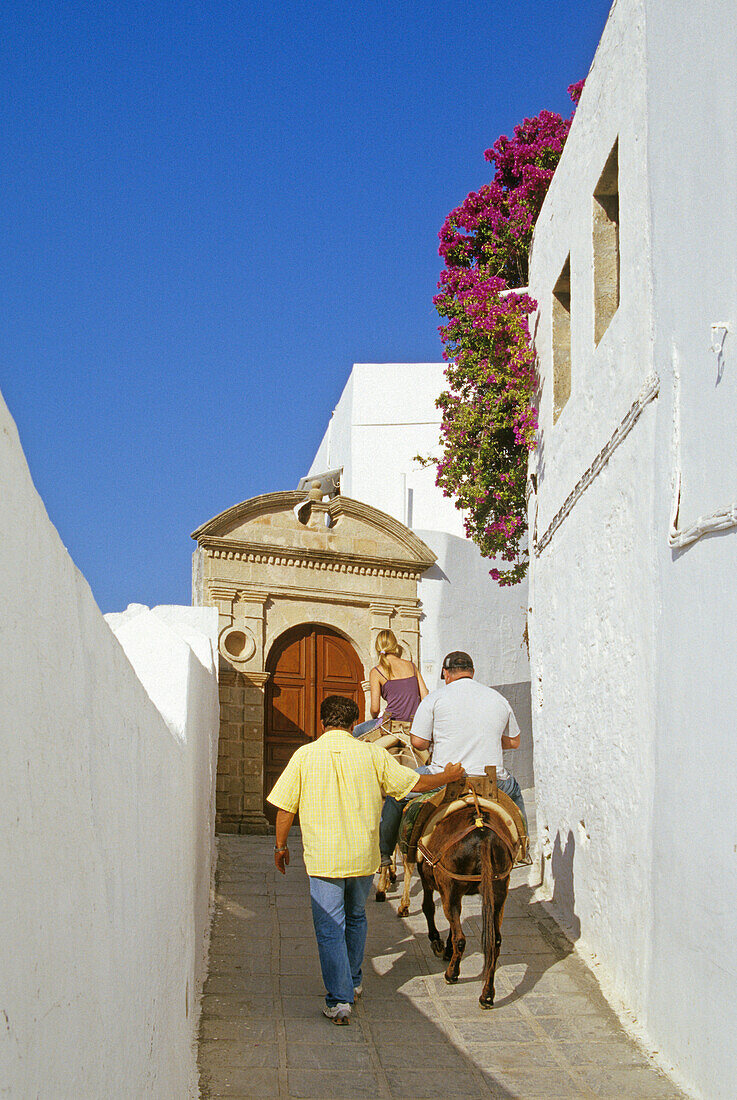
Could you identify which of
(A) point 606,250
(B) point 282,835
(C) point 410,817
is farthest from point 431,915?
(A) point 606,250

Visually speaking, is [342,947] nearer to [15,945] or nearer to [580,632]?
[580,632]

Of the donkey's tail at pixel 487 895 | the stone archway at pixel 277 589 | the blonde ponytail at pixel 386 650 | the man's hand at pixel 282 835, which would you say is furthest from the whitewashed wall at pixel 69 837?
the stone archway at pixel 277 589

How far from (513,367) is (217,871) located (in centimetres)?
463

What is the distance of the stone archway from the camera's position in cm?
1191

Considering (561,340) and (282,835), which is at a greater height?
(561,340)

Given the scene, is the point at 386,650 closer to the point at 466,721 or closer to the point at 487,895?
the point at 466,721

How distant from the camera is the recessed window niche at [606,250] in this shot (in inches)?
272

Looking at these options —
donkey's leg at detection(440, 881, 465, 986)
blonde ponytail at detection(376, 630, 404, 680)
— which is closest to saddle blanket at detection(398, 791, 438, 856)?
donkey's leg at detection(440, 881, 465, 986)

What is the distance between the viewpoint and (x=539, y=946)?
6.53 metres

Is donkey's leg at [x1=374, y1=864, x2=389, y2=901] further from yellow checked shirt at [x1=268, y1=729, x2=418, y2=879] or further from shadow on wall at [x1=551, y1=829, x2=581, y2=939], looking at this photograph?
yellow checked shirt at [x1=268, y1=729, x2=418, y2=879]

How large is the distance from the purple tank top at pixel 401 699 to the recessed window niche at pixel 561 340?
7.57 ft

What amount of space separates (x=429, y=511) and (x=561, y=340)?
852 centimetres

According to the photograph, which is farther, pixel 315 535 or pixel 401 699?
pixel 315 535

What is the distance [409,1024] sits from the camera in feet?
16.9
